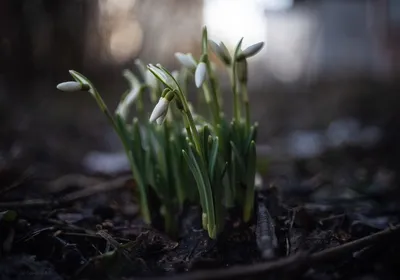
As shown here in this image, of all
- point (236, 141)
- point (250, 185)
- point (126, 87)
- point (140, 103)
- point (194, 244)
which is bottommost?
point (194, 244)

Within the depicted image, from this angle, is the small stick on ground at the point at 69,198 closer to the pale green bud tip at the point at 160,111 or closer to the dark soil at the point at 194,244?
the dark soil at the point at 194,244

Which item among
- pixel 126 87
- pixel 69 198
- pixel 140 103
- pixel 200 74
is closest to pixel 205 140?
pixel 200 74

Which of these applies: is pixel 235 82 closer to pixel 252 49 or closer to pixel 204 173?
pixel 252 49

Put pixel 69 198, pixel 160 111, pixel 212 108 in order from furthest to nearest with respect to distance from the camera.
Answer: pixel 69 198 → pixel 212 108 → pixel 160 111

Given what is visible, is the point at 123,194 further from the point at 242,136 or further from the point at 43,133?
the point at 43,133

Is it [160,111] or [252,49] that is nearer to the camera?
[160,111]

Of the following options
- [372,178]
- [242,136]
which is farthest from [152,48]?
[242,136]

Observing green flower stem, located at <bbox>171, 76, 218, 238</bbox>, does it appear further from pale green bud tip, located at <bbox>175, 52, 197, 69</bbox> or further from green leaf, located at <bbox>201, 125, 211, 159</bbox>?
pale green bud tip, located at <bbox>175, 52, 197, 69</bbox>

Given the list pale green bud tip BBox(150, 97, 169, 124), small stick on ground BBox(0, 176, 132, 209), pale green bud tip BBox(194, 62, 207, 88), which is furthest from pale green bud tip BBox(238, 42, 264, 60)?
small stick on ground BBox(0, 176, 132, 209)
